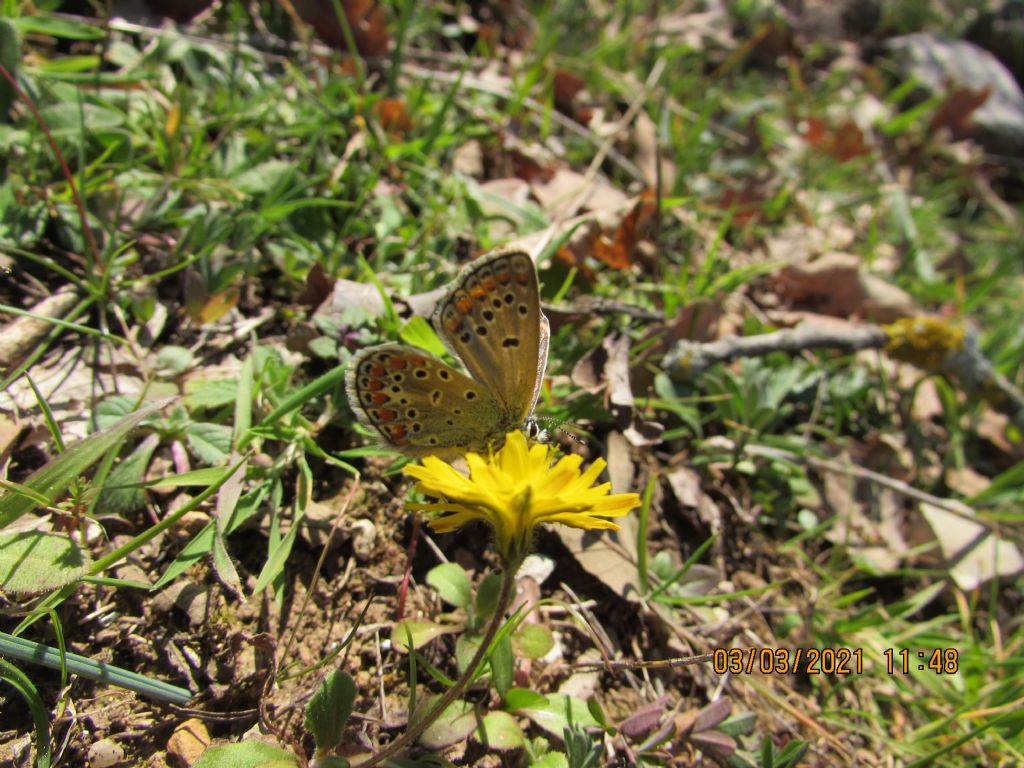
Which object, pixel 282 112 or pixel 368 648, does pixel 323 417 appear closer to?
pixel 368 648

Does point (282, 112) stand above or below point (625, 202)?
above

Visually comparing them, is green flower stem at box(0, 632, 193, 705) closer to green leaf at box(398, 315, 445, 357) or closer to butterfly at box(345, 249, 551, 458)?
butterfly at box(345, 249, 551, 458)

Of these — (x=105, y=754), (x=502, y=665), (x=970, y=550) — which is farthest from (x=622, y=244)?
(x=105, y=754)

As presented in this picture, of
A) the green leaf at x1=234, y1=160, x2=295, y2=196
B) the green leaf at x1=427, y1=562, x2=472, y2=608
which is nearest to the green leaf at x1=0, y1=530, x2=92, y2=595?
the green leaf at x1=427, y1=562, x2=472, y2=608

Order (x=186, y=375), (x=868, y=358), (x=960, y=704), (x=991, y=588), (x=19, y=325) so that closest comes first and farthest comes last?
(x=19, y=325)
(x=186, y=375)
(x=960, y=704)
(x=991, y=588)
(x=868, y=358)

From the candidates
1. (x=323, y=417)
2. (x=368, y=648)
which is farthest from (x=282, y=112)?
(x=368, y=648)

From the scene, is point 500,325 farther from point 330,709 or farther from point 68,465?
point 68,465
